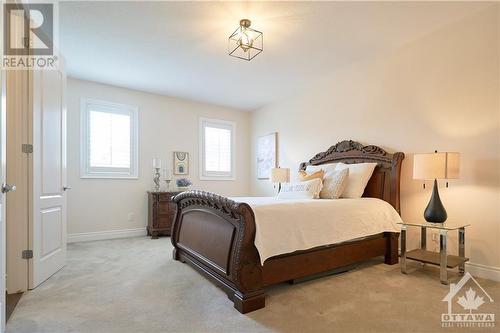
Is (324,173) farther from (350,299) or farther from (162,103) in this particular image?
(162,103)

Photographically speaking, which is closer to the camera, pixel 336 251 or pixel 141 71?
pixel 336 251

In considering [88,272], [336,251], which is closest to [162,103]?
[88,272]

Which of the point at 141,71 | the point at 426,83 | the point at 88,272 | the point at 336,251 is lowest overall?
the point at 88,272

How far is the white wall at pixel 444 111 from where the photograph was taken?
2.60 m

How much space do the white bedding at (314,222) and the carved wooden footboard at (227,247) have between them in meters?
0.11

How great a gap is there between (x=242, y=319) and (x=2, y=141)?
1887 millimetres

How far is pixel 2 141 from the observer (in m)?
1.62

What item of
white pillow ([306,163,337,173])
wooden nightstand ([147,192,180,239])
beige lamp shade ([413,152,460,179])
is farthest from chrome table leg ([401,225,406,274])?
wooden nightstand ([147,192,180,239])

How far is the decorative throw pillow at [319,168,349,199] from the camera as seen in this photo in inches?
128

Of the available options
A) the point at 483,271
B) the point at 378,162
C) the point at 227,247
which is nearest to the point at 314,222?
the point at 227,247

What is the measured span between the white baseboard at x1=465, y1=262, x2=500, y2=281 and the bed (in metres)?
0.66

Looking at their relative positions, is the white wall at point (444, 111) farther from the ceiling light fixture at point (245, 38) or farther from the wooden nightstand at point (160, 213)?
the wooden nightstand at point (160, 213)

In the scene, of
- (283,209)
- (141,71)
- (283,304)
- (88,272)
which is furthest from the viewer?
(141,71)

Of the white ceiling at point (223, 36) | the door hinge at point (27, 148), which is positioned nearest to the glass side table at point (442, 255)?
the white ceiling at point (223, 36)
